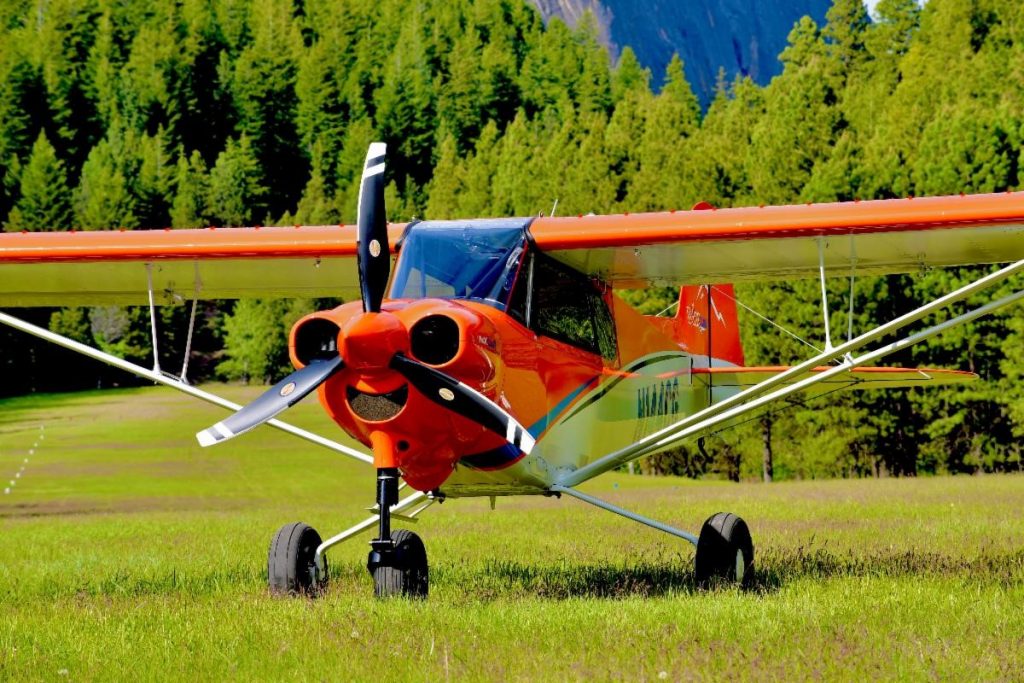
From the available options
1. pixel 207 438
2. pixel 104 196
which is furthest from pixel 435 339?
pixel 104 196

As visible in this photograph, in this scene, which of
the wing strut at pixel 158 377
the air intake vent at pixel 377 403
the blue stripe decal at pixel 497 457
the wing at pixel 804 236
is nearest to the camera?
the air intake vent at pixel 377 403

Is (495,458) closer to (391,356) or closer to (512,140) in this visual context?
(391,356)

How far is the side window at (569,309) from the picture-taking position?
9398 millimetres

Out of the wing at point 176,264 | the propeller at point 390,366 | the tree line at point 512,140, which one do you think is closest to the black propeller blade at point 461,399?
the propeller at point 390,366

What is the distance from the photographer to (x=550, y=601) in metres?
8.66

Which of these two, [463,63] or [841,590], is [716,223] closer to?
[841,590]

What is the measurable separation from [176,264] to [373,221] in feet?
11.6

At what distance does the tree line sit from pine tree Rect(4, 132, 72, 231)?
8.2 inches

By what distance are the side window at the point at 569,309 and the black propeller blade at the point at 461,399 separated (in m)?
1.27

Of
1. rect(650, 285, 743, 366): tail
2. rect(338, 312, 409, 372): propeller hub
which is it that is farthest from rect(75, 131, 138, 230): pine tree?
rect(338, 312, 409, 372): propeller hub

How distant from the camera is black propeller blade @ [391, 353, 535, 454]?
7.66 metres

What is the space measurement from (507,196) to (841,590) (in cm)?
7425

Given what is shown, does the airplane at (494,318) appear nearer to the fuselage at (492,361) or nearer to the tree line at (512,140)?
the fuselage at (492,361)

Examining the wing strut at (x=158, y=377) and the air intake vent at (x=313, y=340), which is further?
the wing strut at (x=158, y=377)
